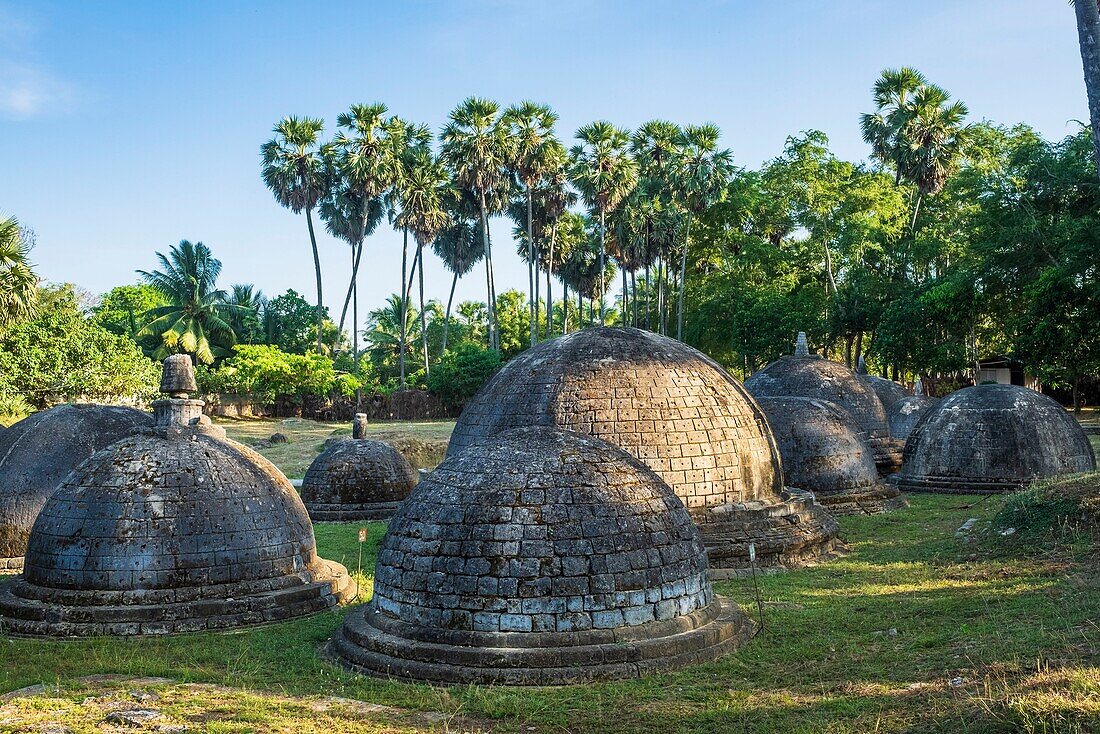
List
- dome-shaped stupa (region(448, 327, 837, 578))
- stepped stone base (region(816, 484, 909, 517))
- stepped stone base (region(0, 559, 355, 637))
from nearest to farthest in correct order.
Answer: stepped stone base (region(0, 559, 355, 637))
dome-shaped stupa (region(448, 327, 837, 578))
stepped stone base (region(816, 484, 909, 517))

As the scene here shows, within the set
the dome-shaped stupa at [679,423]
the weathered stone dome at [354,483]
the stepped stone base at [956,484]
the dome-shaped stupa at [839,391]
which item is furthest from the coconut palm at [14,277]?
the stepped stone base at [956,484]

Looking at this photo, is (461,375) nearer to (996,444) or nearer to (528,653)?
(996,444)

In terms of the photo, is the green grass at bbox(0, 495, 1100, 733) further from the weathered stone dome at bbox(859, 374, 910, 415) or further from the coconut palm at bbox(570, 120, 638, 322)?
the coconut palm at bbox(570, 120, 638, 322)

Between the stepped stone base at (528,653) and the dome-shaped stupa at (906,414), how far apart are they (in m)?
25.5

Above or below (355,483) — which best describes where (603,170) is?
above

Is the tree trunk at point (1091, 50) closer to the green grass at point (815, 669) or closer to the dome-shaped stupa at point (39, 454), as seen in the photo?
the green grass at point (815, 669)

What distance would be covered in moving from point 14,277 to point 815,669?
1205 inches

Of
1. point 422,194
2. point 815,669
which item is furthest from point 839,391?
point 422,194

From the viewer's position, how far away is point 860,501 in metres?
23.1

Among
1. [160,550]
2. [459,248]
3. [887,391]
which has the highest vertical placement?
[459,248]

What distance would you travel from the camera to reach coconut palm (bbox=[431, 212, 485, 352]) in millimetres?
69250

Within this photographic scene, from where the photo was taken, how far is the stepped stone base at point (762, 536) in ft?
53.3

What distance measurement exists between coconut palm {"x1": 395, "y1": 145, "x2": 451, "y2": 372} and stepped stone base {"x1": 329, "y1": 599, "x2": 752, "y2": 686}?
51.7 metres

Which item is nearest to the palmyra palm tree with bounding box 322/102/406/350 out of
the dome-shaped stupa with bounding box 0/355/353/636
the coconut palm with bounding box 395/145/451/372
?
the coconut palm with bounding box 395/145/451/372
